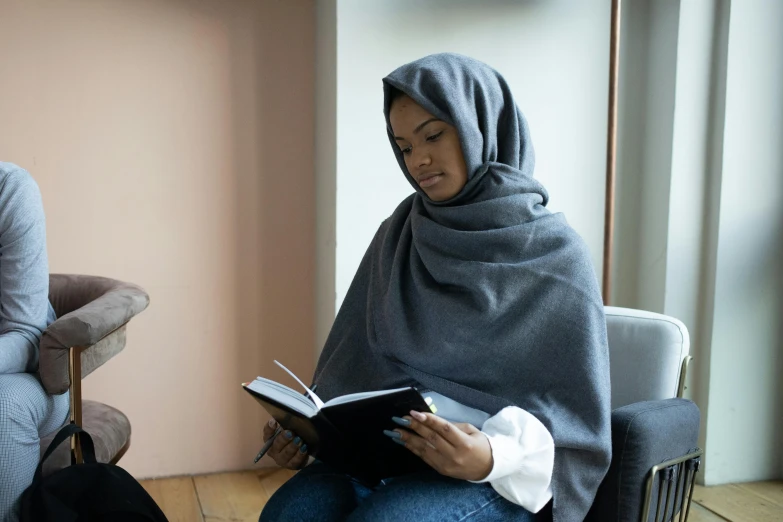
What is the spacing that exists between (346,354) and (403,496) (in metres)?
0.40

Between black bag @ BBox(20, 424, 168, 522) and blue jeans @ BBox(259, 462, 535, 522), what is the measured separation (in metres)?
0.28

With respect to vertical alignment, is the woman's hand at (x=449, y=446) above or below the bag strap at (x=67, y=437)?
above

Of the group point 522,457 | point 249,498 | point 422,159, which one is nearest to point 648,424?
point 522,457

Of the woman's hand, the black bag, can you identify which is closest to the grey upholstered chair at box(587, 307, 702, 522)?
the woman's hand

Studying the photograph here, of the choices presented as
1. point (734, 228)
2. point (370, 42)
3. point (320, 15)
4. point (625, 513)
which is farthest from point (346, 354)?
point (734, 228)

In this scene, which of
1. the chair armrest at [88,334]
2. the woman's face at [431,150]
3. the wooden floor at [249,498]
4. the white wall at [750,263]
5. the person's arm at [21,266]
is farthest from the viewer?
the white wall at [750,263]

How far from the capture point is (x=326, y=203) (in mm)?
2287

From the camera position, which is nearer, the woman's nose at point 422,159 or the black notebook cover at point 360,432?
the black notebook cover at point 360,432

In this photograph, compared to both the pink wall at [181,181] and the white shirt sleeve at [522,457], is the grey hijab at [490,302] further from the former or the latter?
the pink wall at [181,181]

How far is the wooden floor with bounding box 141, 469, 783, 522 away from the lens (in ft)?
6.99

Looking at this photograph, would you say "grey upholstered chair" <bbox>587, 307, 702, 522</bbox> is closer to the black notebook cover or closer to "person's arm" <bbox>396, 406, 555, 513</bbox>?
"person's arm" <bbox>396, 406, 555, 513</bbox>

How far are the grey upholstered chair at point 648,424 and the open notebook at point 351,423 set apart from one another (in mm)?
320

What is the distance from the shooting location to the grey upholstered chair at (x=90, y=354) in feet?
4.88

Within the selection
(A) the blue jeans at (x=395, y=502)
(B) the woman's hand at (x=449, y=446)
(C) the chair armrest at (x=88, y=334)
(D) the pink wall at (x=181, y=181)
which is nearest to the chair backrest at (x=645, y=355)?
(A) the blue jeans at (x=395, y=502)
